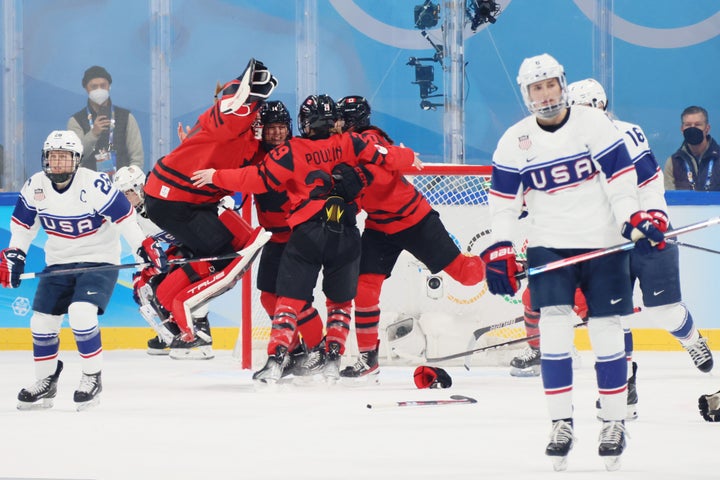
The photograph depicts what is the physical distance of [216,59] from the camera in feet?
24.9

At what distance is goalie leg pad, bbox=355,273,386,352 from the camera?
5098 millimetres

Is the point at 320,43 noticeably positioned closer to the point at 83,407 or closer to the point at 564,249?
the point at 83,407

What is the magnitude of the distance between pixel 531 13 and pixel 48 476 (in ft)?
17.7

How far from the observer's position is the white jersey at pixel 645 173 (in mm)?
3494

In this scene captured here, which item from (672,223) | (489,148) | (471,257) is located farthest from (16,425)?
(489,148)

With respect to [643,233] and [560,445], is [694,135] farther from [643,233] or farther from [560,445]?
[560,445]

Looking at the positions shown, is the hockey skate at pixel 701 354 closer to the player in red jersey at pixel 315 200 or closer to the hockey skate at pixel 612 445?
the player in red jersey at pixel 315 200

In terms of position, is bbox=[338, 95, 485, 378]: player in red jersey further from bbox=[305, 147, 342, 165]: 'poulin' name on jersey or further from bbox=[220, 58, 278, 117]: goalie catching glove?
bbox=[220, 58, 278, 117]: goalie catching glove

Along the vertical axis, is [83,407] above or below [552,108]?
below

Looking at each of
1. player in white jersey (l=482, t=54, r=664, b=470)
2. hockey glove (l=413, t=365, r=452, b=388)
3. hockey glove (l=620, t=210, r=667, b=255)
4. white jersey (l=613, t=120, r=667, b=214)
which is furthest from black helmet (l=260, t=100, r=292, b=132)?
hockey glove (l=620, t=210, r=667, b=255)

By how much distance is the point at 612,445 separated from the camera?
3.00 m

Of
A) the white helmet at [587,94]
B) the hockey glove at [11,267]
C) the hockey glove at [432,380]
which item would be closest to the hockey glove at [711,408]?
the white helmet at [587,94]

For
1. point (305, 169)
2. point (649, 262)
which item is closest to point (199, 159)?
point (305, 169)

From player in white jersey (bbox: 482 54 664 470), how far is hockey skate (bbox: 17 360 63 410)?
1872mm
